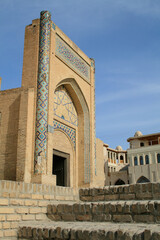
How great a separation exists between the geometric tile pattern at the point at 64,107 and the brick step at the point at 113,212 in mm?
6557

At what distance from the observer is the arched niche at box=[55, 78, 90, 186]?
40.2 feet

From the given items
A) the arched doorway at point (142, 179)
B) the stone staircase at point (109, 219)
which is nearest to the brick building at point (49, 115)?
the stone staircase at point (109, 219)

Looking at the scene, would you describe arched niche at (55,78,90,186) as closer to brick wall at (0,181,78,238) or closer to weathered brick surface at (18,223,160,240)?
brick wall at (0,181,78,238)

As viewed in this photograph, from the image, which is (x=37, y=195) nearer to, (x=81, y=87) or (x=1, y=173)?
(x=1, y=173)

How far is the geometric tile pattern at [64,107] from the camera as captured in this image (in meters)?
11.4

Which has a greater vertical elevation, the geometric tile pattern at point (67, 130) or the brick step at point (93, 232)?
the geometric tile pattern at point (67, 130)

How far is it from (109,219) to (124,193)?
1340mm

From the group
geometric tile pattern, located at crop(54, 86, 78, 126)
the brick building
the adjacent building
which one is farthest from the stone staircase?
the adjacent building

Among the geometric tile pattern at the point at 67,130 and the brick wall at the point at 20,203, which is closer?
the brick wall at the point at 20,203

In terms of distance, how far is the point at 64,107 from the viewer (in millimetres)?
12023

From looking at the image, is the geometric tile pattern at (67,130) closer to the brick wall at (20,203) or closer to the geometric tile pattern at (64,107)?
the geometric tile pattern at (64,107)

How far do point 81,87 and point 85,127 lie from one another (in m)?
1.90

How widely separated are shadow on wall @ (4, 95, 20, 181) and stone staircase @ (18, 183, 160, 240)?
12.6 feet

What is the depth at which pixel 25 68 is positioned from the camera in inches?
400
